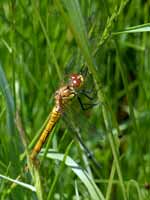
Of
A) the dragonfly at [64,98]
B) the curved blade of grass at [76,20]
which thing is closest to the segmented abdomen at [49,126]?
the dragonfly at [64,98]

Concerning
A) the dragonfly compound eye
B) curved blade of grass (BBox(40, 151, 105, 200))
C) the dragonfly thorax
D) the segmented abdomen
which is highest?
the dragonfly compound eye

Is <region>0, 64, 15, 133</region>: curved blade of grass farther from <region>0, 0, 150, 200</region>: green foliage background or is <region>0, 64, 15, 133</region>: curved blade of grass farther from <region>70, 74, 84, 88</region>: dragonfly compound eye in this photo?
<region>70, 74, 84, 88</region>: dragonfly compound eye

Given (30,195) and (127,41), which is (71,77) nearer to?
(30,195)

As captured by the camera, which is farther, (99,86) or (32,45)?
(32,45)

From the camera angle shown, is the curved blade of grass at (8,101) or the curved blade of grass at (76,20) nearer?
the curved blade of grass at (76,20)

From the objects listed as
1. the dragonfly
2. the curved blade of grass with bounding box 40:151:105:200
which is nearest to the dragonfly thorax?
the dragonfly

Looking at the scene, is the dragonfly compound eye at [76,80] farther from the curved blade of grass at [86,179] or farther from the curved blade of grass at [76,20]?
the curved blade of grass at [76,20]

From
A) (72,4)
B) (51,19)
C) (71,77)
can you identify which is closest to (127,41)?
(51,19)
